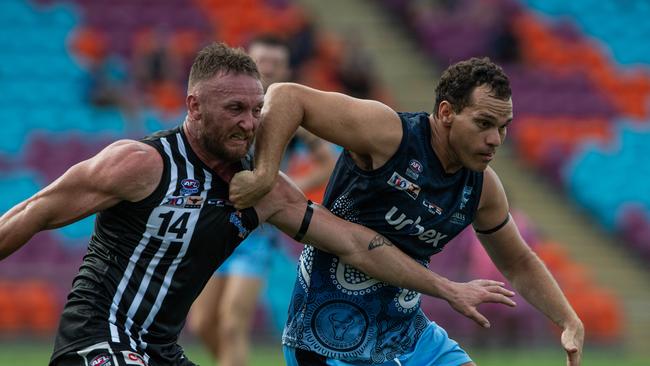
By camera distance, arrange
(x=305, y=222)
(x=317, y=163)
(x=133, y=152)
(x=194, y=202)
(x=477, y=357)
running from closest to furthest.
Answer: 1. (x=133, y=152)
2. (x=194, y=202)
3. (x=305, y=222)
4. (x=317, y=163)
5. (x=477, y=357)

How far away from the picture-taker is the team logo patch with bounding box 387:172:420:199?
5.93m

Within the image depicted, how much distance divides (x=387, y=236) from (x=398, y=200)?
0.71 ft

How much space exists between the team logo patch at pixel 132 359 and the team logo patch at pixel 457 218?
5.84 ft

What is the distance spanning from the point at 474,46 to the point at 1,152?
897 cm

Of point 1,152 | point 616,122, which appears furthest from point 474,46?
point 1,152

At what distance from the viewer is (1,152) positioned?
17312 millimetres

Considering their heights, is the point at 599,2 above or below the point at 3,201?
above

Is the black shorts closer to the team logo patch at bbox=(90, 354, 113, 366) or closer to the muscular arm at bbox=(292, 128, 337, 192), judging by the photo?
the team logo patch at bbox=(90, 354, 113, 366)

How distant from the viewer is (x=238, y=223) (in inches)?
225

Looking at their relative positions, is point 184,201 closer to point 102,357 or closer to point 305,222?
point 305,222

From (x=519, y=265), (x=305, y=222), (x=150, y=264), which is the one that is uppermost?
(x=519, y=265)

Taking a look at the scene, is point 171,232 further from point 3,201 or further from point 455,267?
point 3,201

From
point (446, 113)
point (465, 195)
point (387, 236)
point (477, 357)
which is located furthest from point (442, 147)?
point (477, 357)

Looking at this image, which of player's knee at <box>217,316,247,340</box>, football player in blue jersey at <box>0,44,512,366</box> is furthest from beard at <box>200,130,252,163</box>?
player's knee at <box>217,316,247,340</box>
